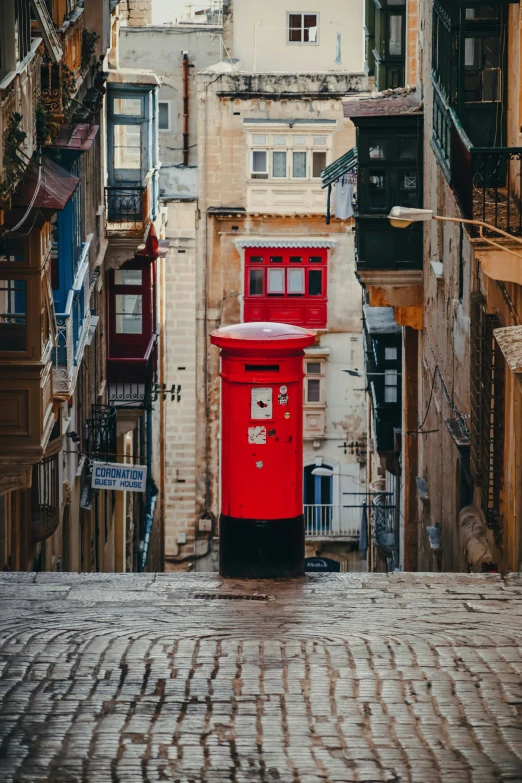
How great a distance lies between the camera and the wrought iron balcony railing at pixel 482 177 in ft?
39.8

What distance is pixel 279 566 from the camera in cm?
1191

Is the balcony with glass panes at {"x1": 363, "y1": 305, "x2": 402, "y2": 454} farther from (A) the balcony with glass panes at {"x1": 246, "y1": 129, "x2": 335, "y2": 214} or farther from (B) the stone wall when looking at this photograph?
(B) the stone wall

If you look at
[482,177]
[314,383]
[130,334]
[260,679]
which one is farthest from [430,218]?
[314,383]

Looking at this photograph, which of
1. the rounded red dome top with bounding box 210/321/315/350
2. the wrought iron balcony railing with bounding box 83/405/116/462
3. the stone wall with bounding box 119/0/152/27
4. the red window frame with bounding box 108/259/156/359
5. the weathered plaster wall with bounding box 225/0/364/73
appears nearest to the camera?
the rounded red dome top with bounding box 210/321/315/350

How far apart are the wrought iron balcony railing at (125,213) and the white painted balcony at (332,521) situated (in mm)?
13353

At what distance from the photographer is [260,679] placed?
886cm

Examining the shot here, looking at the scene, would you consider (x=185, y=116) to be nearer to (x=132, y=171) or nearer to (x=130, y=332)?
(x=132, y=171)

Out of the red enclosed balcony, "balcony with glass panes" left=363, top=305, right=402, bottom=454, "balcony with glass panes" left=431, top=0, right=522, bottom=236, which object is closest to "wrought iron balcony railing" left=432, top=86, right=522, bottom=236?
"balcony with glass panes" left=431, top=0, right=522, bottom=236

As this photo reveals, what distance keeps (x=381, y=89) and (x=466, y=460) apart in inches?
453

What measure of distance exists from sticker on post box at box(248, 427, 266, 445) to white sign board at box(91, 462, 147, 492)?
28.4 ft

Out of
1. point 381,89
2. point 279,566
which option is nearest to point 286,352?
point 279,566

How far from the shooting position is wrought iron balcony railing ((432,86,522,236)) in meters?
12.1

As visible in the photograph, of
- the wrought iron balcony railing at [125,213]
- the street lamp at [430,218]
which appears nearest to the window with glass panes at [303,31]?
the wrought iron balcony railing at [125,213]

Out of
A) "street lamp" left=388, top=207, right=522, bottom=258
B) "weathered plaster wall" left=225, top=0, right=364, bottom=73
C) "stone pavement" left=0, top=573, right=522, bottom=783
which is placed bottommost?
"stone pavement" left=0, top=573, right=522, bottom=783
